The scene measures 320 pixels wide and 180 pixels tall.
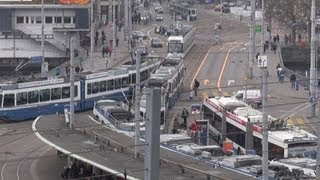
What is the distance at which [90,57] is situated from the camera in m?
49.5

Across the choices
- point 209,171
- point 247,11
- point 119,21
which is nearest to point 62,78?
point 209,171

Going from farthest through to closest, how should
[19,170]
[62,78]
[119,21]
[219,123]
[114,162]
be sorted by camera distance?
1. [119,21]
2. [62,78]
3. [219,123]
4. [19,170]
5. [114,162]

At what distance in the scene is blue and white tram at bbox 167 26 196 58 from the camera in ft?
165

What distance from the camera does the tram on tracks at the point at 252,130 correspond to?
889 inches

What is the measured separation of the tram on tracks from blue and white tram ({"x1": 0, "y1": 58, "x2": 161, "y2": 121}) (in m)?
6.42

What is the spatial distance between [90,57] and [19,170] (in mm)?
25294

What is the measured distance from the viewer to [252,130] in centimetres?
2422

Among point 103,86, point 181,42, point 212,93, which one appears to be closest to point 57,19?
point 181,42

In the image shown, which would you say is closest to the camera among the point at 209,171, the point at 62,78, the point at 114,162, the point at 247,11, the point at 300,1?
the point at 209,171

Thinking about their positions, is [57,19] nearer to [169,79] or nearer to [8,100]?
[169,79]

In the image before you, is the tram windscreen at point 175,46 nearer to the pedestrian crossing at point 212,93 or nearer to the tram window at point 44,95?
the pedestrian crossing at point 212,93

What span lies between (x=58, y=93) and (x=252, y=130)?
39.9 ft

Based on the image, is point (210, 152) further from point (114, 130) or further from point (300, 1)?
point (300, 1)

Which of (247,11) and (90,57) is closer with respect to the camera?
(90,57)
